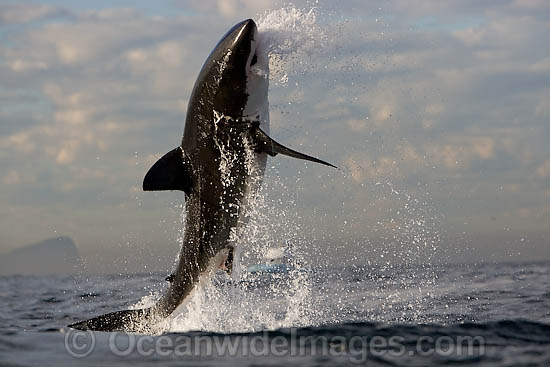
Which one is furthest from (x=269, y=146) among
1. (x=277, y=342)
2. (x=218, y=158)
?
(x=277, y=342)

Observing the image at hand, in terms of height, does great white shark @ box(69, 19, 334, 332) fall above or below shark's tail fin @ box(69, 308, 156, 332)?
above

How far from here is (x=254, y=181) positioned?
11.4 metres

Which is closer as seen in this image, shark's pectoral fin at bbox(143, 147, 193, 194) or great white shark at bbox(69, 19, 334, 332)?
great white shark at bbox(69, 19, 334, 332)

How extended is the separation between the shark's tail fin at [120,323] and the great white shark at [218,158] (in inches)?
0.7

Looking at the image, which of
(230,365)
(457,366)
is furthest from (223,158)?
(457,366)

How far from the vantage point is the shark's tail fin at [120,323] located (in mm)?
11508

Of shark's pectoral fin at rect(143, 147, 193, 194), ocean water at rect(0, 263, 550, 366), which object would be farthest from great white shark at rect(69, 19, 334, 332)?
ocean water at rect(0, 263, 550, 366)

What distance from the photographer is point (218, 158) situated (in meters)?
11.1

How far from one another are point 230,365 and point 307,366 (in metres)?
0.92

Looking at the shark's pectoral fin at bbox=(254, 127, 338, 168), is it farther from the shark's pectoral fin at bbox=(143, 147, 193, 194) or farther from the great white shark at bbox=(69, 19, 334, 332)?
the shark's pectoral fin at bbox=(143, 147, 193, 194)

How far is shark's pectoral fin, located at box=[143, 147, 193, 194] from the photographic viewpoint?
11.0 metres

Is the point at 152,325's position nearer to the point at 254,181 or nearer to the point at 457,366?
the point at 254,181

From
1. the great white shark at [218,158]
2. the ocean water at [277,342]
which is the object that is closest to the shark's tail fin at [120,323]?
the great white shark at [218,158]

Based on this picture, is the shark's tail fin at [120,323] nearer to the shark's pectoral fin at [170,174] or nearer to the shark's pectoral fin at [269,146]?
the shark's pectoral fin at [170,174]
